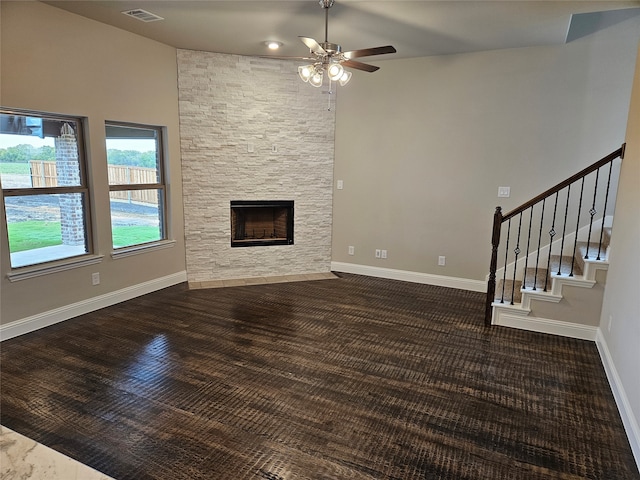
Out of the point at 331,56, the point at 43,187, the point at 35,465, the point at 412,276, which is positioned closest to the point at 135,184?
the point at 43,187

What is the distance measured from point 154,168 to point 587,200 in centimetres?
506

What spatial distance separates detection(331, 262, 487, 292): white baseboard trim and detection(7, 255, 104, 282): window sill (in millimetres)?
3172

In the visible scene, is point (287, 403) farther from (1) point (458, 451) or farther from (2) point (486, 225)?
(2) point (486, 225)

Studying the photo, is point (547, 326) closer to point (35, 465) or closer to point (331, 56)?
point (331, 56)

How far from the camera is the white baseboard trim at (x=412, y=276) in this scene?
5277 mm

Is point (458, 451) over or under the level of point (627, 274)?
under

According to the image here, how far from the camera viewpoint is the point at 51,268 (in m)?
3.83

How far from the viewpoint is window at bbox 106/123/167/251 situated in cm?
452

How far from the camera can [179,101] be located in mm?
5020

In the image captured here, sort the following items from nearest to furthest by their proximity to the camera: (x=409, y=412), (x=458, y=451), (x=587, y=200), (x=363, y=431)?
(x=458, y=451) < (x=363, y=431) < (x=409, y=412) < (x=587, y=200)

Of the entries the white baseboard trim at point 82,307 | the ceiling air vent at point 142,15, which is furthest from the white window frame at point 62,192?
the ceiling air vent at point 142,15

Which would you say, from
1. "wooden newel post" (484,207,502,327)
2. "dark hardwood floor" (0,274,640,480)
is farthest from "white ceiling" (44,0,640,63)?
"dark hardwood floor" (0,274,640,480)

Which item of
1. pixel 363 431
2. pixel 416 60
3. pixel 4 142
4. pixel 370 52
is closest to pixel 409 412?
pixel 363 431

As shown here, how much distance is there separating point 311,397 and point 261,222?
11.0ft
